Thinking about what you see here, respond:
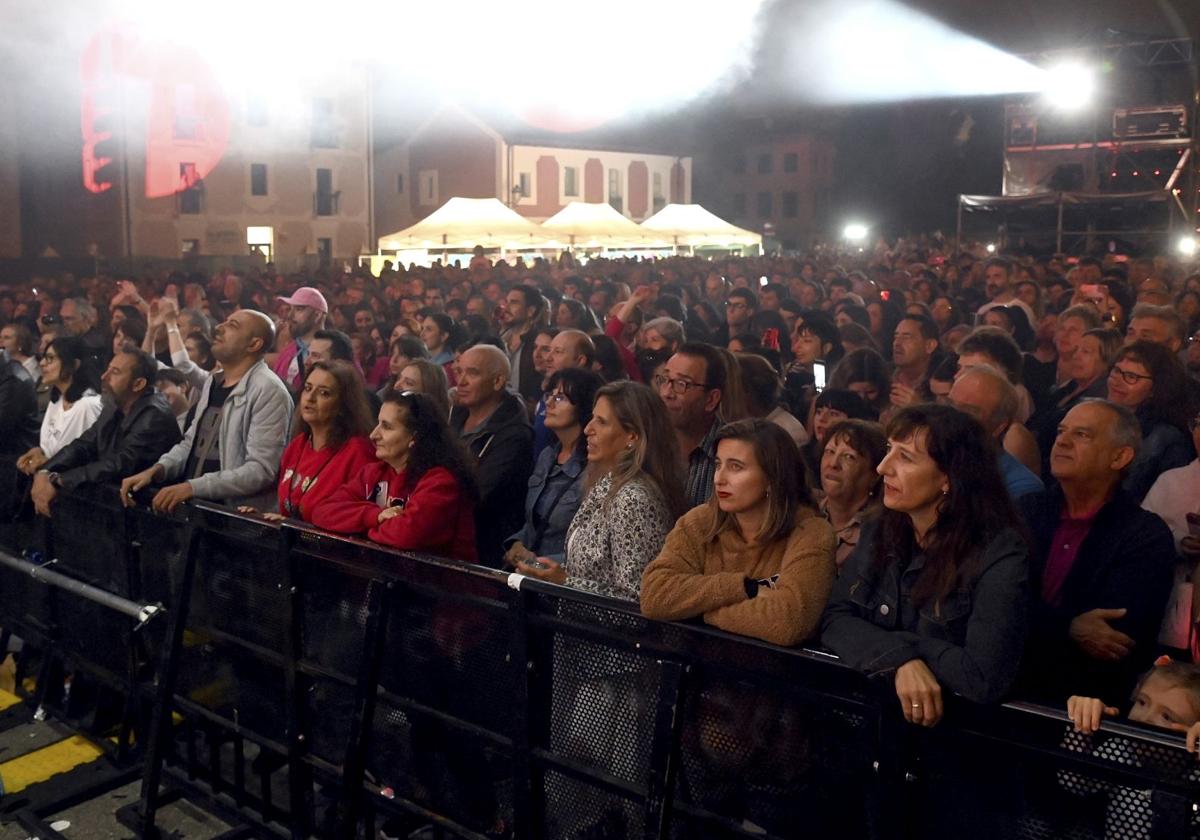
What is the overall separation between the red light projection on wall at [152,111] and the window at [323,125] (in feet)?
13.5

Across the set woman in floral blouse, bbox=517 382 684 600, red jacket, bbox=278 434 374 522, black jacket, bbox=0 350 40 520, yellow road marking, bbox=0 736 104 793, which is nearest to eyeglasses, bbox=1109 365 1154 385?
woman in floral blouse, bbox=517 382 684 600

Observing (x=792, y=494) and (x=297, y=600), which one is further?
(x=297, y=600)

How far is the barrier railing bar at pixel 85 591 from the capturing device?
4.64m

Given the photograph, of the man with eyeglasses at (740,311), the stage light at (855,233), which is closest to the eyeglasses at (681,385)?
the man with eyeglasses at (740,311)

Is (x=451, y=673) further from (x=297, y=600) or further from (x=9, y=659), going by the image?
(x=9, y=659)

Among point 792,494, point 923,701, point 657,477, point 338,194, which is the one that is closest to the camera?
point 923,701

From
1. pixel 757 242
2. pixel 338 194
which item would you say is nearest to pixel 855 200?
Answer: pixel 338 194

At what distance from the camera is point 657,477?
152 inches

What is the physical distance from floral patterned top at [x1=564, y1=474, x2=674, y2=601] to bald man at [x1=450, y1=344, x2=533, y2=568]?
964 millimetres

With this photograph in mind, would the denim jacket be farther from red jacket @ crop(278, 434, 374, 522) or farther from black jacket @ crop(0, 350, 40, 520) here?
black jacket @ crop(0, 350, 40, 520)

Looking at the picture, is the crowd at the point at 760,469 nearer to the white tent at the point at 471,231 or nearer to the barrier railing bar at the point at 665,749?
the barrier railing bar at the point at 665,749

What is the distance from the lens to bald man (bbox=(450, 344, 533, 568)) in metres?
4.85

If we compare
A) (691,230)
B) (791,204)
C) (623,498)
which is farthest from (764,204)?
(623,498)

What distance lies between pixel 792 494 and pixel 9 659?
16.6 ft
